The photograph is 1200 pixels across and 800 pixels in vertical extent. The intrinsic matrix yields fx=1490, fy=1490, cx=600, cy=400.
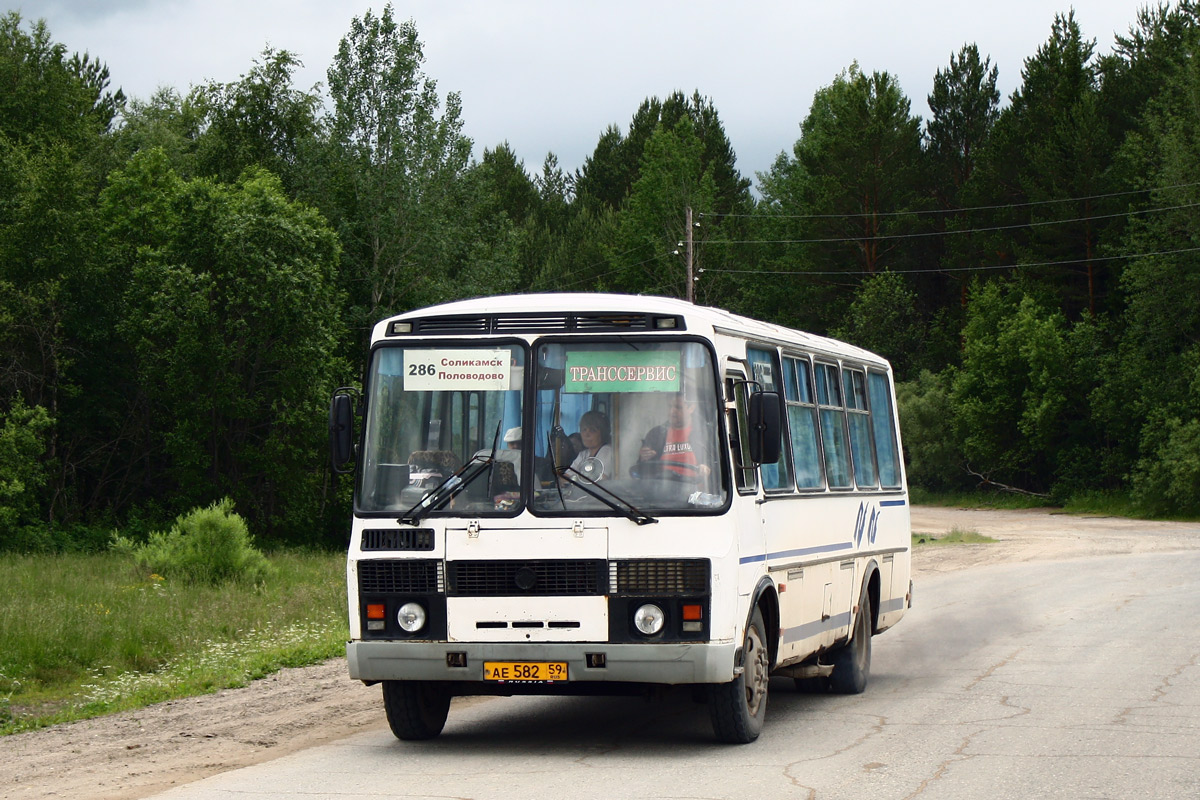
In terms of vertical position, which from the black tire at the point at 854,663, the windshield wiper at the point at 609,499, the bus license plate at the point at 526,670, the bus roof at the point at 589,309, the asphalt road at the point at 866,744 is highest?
the bus roof at the point at 589,309

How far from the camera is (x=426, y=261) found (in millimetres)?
53094

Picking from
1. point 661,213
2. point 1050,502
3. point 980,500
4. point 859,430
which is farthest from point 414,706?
point 661,213

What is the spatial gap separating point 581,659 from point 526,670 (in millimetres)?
351

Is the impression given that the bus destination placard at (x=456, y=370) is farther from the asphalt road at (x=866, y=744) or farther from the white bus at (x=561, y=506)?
the asphalt road at (x=866, y=744)

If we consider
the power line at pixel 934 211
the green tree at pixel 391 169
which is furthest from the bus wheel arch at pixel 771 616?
the power line at pixel 934 211

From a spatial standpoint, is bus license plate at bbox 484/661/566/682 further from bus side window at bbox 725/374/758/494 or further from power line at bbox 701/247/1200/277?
power line at bbox 701/247/1200/277

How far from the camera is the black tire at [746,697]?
31.0 feet

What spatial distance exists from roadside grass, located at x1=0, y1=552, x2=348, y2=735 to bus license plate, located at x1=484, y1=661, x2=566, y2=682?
15.4ft

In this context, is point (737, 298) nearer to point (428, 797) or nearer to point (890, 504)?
point (890, 504)

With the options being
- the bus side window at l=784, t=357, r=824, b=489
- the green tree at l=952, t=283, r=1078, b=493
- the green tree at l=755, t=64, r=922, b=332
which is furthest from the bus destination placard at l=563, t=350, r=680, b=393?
the green tree at l=755, t=64, r=922, b=332

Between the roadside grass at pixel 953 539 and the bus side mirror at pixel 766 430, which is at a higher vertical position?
the bus side mirror at pixel 766 430

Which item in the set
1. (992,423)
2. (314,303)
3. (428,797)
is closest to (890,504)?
(428,797)

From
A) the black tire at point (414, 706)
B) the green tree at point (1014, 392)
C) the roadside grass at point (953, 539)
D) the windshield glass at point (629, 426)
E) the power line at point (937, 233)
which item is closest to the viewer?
the windshield glass at point (629, 426)

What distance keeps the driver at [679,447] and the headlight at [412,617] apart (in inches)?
64.7
